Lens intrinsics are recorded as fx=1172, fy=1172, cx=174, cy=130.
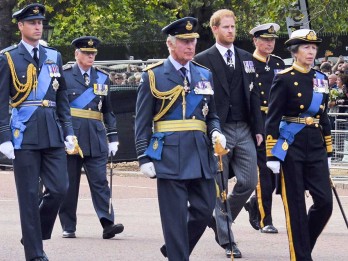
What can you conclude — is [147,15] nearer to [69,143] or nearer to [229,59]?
[229,59]

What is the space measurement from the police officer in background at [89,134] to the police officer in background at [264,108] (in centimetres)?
148

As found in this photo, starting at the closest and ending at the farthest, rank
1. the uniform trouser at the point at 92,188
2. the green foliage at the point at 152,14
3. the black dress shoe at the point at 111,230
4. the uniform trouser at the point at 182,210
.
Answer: the uniform trouser at the point at 182,210, the black dress shoe at the point at 111,230, the uniform trouser at the point at 92,188, the green foliage at the point at 152,14

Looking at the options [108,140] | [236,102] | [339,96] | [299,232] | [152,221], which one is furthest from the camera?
[339,96]

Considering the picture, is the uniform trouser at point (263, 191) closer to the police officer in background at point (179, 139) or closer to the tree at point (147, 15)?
the police officer in background at point (179, 139)

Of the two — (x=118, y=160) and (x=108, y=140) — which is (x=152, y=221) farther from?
(x=118, y=160)

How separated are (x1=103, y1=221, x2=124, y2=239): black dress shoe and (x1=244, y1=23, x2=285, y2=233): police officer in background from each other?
1449mm

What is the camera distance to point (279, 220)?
534 inches

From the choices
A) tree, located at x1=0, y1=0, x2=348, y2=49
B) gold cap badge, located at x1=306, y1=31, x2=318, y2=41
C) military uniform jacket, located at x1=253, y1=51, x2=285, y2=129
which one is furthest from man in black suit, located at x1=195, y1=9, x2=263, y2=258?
tree, located at x1=0, y1=0, x2=348, y2=49

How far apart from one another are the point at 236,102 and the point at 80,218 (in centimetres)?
423

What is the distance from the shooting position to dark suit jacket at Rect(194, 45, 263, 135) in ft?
33.2

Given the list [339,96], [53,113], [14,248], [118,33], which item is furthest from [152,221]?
[118,33]

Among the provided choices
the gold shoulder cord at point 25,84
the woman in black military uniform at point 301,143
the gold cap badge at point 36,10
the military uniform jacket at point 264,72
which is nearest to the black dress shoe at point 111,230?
the military uniform jacket at point 264,72

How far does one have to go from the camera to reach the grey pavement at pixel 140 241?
1035cm

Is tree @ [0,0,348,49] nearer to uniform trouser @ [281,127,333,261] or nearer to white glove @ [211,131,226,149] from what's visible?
uniform trouser @ [281,127,333,261]
